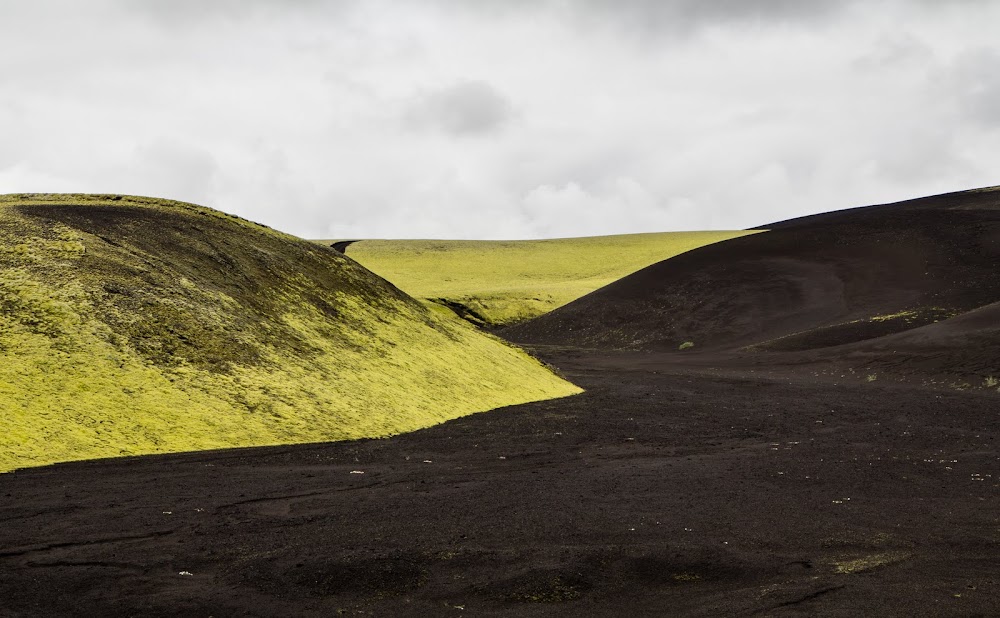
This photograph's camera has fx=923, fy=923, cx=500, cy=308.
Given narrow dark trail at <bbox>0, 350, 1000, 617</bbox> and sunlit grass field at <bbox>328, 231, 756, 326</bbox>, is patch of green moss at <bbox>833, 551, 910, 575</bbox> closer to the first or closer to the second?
narrow dark trail at <bbox>0, 350, 1000, 617</bbox>

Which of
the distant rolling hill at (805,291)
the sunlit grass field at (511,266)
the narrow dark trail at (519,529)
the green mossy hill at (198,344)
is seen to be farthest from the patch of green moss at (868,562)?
the sunlit grass field at (511,266)

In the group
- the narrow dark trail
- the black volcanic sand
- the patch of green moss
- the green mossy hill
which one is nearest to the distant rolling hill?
the green mossy hill

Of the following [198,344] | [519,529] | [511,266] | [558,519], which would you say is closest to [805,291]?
[511,266]

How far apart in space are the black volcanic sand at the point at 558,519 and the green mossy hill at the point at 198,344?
121 cm

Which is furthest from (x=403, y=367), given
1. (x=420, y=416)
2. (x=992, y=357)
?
(x=992, y=357)

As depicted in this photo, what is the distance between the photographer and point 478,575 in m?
8.37

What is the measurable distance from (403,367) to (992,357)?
20.4 meters

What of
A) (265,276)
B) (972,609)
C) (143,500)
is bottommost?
(972,609)

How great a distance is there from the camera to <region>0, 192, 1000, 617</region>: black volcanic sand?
7770mm

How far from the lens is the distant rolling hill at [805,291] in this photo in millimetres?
48844

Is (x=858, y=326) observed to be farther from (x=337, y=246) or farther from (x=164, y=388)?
(x=337, y=246)

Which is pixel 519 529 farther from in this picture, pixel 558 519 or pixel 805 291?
pixel 805 291

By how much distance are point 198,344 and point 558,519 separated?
10636mm

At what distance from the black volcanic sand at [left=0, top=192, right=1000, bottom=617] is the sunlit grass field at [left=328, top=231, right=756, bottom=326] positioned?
45506mm
